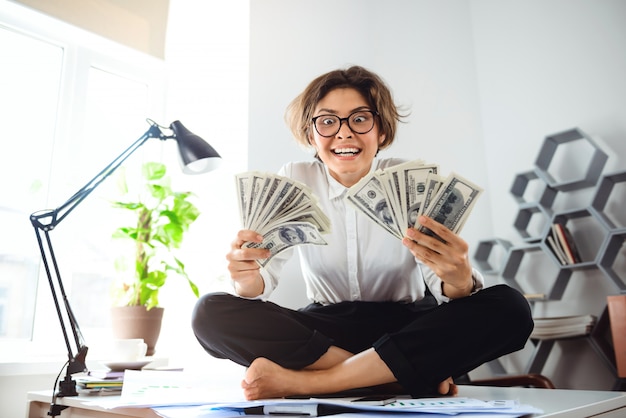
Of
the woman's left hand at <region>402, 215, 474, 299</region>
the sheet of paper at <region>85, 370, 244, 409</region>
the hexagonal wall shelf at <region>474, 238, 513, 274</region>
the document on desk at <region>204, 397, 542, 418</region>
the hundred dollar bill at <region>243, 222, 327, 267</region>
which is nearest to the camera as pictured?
the document on desk at <region>204, 397, 542, 418</region>

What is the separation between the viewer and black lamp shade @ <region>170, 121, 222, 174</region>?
1.61 meters

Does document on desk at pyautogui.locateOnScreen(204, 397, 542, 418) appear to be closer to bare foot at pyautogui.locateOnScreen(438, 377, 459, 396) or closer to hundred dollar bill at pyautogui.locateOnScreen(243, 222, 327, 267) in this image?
bare foot at pyautogui.locateOnScreen(438, 377, 459, 396)

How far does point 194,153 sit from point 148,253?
655 mm

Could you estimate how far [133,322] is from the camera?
194cm

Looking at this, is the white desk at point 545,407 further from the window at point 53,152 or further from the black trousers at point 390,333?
the window at point 53,152

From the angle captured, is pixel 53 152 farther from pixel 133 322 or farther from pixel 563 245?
pixel 563 245

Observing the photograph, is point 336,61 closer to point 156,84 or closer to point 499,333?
point 156,84

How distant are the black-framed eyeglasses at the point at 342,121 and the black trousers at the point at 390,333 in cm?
52

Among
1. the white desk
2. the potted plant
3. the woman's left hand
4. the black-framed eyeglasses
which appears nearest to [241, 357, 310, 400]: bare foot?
the white desk

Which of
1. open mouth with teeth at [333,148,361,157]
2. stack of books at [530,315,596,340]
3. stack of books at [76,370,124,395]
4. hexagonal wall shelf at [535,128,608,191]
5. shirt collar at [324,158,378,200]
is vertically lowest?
stack of books at [76,370,124,395]

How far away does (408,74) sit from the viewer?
2.99 meters

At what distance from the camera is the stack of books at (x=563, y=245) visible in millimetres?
2377

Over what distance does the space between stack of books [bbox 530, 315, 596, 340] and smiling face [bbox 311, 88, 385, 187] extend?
4.37ft

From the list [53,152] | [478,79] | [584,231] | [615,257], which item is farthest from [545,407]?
[478,79]
